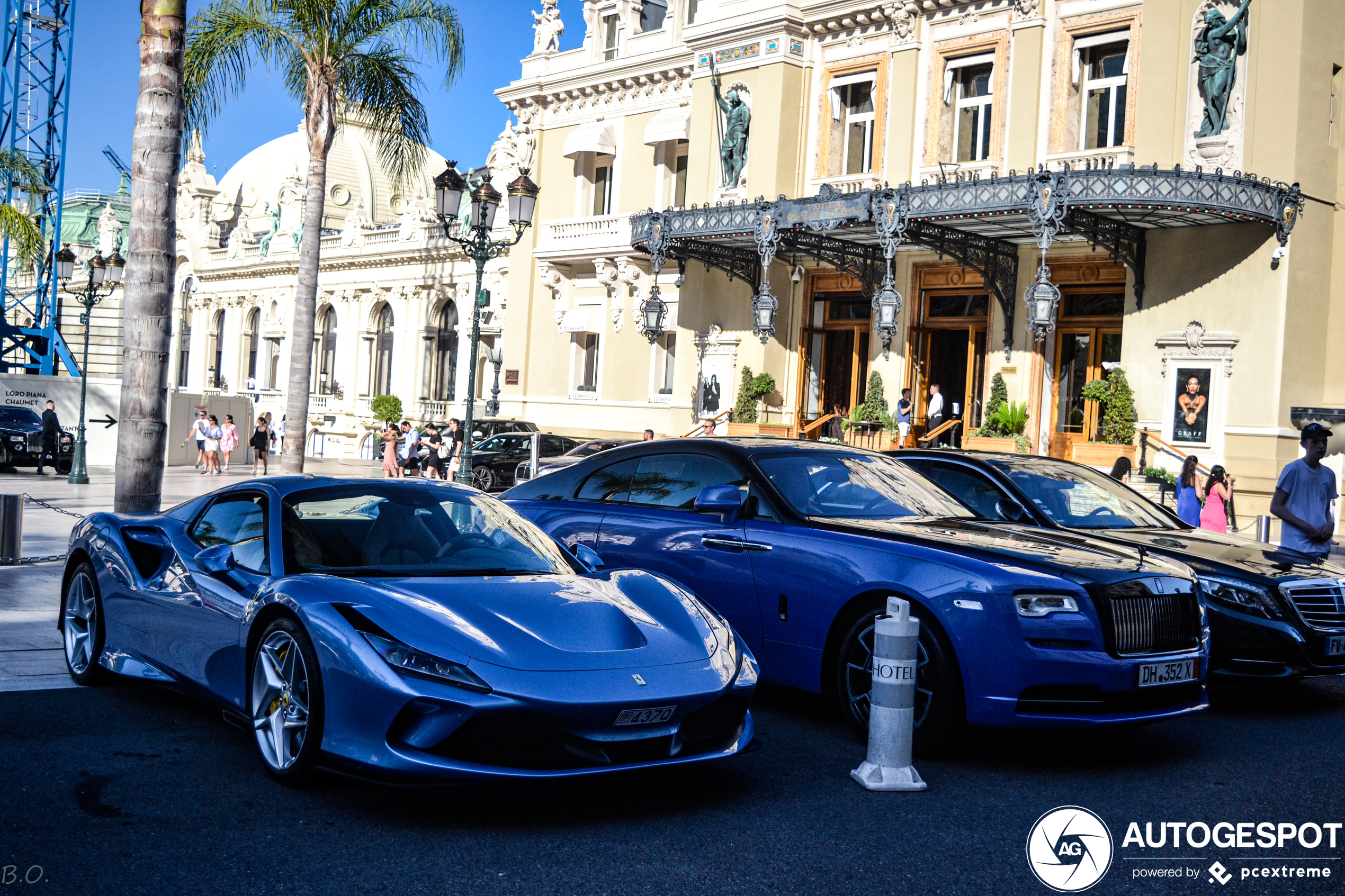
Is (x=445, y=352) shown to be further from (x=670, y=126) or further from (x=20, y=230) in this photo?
(x=20, y=230)

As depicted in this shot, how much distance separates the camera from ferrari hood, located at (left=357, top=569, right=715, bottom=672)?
486 cm

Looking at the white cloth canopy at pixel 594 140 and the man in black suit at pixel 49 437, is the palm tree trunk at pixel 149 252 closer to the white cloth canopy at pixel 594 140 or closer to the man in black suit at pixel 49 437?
the man in black suit at pixel 49 437

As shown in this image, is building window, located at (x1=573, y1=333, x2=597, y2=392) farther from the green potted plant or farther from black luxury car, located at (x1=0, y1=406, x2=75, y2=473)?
the green potted plant

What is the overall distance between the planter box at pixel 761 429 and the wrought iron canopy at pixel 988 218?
3569mm

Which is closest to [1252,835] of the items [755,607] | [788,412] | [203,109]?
[755,607]

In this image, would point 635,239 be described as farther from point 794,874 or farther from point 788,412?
point 794,874

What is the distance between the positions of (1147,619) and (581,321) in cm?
3066

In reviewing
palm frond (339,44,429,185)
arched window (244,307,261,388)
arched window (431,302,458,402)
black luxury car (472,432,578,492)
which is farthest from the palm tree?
arched window (244,307,261,388)

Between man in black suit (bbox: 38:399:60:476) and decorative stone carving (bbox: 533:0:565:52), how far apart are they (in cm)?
1742

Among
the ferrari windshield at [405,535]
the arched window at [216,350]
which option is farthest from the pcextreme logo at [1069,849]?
the arched window at [216,350]

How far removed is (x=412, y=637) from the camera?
484cm

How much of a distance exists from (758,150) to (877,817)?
25905 millimetres

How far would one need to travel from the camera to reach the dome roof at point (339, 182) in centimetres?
6669

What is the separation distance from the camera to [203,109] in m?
19.1
